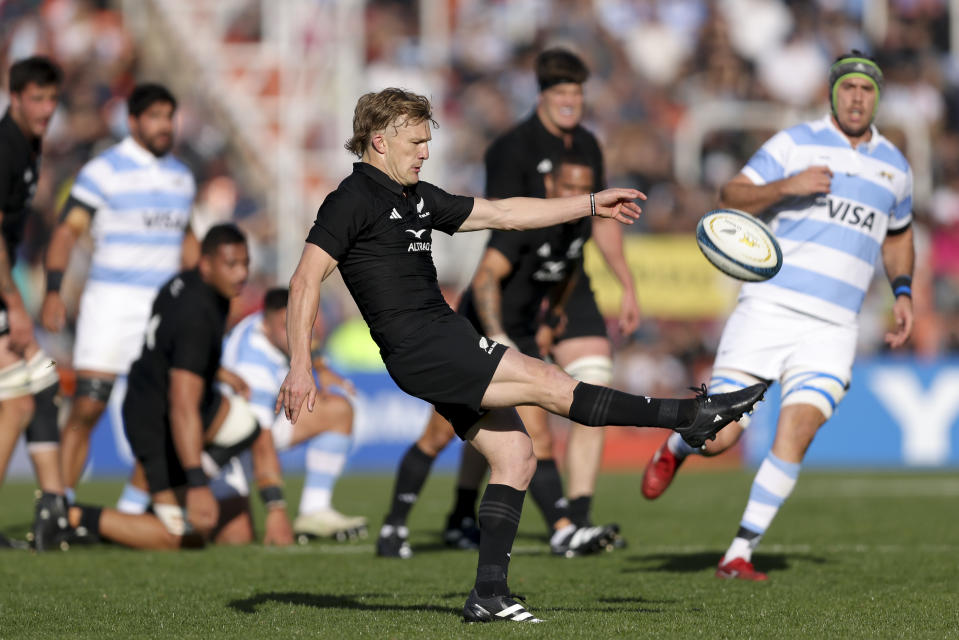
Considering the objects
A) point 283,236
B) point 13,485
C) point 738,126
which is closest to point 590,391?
point 13,485

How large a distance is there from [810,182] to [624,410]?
1.98m

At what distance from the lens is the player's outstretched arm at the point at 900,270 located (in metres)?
7.68

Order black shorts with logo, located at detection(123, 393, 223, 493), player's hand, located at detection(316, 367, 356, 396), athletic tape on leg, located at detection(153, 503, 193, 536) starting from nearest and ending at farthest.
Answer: athletic tape on leg, located at detection(153, 503, 193, 536) → black shorts with logo, located at detection(123, 393, 223, 493) → player's hand, located at detection(316, 367, 356, 396)

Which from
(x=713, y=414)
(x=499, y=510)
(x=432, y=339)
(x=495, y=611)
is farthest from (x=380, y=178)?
(x=495, y=611)

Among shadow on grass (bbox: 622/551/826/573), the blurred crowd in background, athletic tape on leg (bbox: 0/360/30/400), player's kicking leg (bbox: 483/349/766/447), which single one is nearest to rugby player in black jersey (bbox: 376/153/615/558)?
shadow on grass (bbox: 622/551/826/573)

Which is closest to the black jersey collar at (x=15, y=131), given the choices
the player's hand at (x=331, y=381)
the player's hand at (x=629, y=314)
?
the player's hand at (x=331, y=381)

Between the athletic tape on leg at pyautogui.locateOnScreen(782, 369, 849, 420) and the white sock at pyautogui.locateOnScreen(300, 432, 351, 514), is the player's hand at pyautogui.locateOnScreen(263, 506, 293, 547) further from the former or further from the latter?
the athletic tape on leg at pyautogui.locateOnScreen(782, 369, 849, 420)

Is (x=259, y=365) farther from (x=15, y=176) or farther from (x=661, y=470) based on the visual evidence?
(x=661, y=470)

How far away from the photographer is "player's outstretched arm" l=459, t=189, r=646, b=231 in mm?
6066

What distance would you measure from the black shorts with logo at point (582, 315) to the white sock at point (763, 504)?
6.52 ft

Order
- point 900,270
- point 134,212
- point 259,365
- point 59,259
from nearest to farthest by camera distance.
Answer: point 900,270 → point 59,259 → point 134,212 → point 259,365

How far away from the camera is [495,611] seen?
5699 mm

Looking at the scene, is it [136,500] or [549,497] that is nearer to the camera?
[549,497]

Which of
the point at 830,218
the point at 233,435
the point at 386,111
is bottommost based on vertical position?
the point at 233,435
